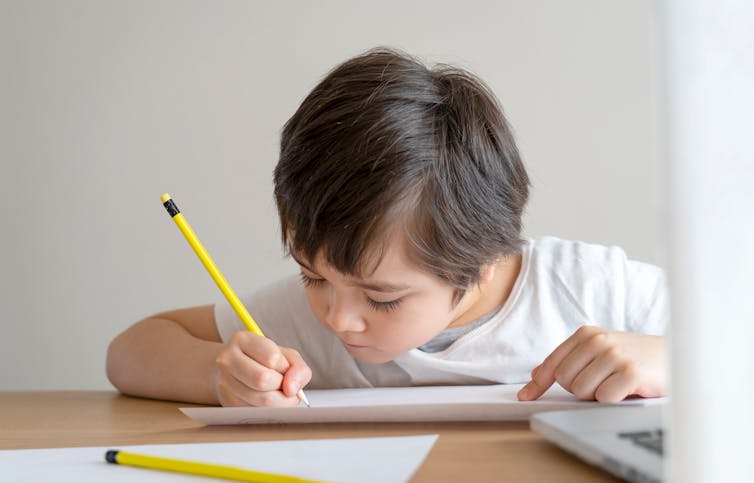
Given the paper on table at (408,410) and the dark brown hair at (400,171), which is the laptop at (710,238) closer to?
the paper on table at (408,410)

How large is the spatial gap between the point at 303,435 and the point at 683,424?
13.8 inches

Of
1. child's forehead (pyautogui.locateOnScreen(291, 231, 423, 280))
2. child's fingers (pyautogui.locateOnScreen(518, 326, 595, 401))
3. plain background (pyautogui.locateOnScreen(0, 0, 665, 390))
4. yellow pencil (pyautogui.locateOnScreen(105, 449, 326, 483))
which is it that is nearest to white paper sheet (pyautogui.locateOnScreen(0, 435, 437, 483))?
yellow pencil (pyautogui.locateOnScreen(105, 449, 326, 483))

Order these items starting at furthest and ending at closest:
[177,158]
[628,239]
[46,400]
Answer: [177,158]
[628,239]
[46,400]

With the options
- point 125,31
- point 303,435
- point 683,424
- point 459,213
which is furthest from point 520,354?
point 125,31

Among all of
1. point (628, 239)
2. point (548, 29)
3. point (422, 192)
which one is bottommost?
point (628, 239)

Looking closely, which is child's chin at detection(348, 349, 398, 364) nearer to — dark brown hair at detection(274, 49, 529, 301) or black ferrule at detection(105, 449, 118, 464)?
dark brown hair at detection(274, 49, 529, 301)

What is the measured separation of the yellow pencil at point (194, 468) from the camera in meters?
0.39

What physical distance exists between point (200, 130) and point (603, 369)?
1.20 m

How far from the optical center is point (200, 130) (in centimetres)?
166

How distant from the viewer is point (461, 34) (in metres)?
1.59

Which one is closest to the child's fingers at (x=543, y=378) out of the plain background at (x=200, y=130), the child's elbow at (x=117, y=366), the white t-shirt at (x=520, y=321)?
the white t-shirt at (x=520, y=321)

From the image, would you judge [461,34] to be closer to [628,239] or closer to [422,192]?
[628,239]

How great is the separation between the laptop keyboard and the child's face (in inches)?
14.1

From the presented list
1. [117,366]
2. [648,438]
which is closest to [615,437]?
[648,438]
